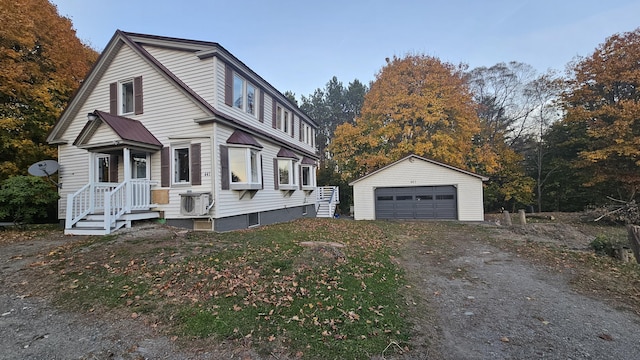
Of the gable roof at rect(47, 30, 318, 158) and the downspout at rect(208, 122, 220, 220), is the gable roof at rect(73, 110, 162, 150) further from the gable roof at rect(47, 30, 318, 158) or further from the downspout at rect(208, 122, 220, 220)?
the downspout at rect(208, 122, 220, 220)

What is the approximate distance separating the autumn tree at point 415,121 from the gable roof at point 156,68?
1072cm

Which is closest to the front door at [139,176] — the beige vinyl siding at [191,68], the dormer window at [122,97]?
the dormer window at [122,97]

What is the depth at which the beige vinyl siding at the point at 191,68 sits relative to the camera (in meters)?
10.2

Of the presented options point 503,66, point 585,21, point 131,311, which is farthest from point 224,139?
point 503,66

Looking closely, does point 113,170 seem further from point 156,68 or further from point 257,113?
point 257,113

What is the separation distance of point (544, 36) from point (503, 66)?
11807 mm

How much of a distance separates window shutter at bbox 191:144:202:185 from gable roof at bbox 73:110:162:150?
1.41 metres

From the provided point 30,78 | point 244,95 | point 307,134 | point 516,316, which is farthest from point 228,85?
point 30,78

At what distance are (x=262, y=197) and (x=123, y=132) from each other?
5.58m

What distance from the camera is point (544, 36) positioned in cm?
1470

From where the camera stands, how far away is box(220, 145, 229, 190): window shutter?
9.89m

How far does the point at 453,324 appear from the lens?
151 inches

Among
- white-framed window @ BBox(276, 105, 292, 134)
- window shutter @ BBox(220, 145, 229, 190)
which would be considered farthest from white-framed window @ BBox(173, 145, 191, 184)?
white-framed window @ BBox(276, 105, 292, 134)

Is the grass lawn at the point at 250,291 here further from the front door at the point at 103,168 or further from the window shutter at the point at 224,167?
the front door at the point at 103,168
